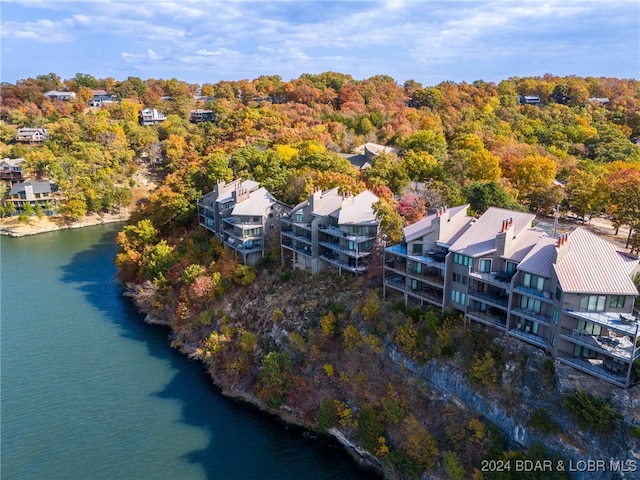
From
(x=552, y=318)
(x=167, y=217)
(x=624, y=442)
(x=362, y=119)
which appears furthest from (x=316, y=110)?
(x=624, y=442)

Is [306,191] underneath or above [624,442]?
above

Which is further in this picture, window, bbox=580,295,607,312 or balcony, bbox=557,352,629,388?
window, bbox=580,295,607,312

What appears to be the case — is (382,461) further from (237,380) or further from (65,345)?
(65,345)

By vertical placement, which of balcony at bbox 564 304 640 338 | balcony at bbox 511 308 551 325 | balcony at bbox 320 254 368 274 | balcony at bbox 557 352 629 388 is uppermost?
balcony at bbox 564 304 640 338

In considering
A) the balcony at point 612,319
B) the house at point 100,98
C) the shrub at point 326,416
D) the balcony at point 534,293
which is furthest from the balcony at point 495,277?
the house at point 100,98

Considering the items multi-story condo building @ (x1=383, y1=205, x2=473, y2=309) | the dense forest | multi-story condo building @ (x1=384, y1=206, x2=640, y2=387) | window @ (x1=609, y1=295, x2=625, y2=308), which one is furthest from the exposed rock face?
multi-story condo building @ (x1=383, y1=205, x2=473, y2=309)

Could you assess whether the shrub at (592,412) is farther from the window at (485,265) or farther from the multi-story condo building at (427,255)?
the multi-story condo building at (427,255)

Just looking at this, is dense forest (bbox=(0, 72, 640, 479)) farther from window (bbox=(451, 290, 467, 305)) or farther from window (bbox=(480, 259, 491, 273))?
window (bbox=(480, 259, 491, 273))
